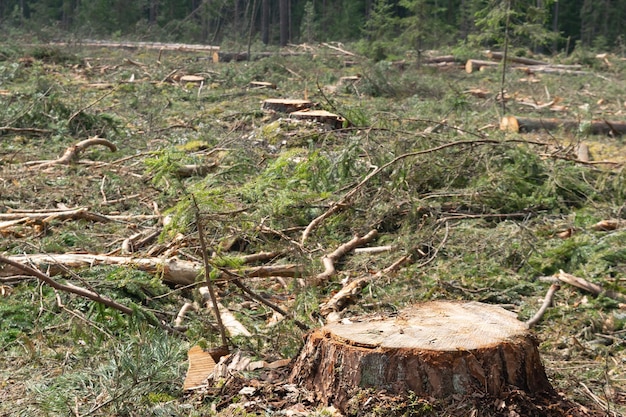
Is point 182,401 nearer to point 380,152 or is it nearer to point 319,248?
point 319,248

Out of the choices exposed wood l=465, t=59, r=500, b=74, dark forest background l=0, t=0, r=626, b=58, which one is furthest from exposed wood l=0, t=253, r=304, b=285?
exposed wood l=465, t=59, r=500, b=74

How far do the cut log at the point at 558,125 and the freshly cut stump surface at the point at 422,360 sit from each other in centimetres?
893

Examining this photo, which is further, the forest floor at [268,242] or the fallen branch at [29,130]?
the fallen branch at [29,130]

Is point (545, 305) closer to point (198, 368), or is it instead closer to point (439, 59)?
point (198, 368)

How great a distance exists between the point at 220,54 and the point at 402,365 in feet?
68.7

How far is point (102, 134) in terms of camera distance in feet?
36.0

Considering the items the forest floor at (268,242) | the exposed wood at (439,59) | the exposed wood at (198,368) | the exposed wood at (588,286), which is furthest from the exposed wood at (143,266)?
the exposed wood at (439,59)

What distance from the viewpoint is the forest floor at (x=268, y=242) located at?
3641mm

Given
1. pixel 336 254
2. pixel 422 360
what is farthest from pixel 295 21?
pixel 422 360

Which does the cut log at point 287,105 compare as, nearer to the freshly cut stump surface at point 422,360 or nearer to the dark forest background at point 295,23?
the freshly cut stump surface at point 422,360

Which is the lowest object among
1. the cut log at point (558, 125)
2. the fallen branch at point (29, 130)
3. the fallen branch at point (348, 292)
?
the fallen branch at point (348, 292)

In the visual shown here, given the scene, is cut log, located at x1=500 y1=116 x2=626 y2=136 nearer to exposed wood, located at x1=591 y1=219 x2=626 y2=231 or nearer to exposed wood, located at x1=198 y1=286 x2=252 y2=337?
exposed wood, located at x1=591 y1=219 x2=626 y2=231

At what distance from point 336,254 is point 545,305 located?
178 cm

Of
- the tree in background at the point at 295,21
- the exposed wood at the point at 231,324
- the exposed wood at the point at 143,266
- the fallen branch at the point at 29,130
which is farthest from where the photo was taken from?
the tree in background at the point at 295,21
